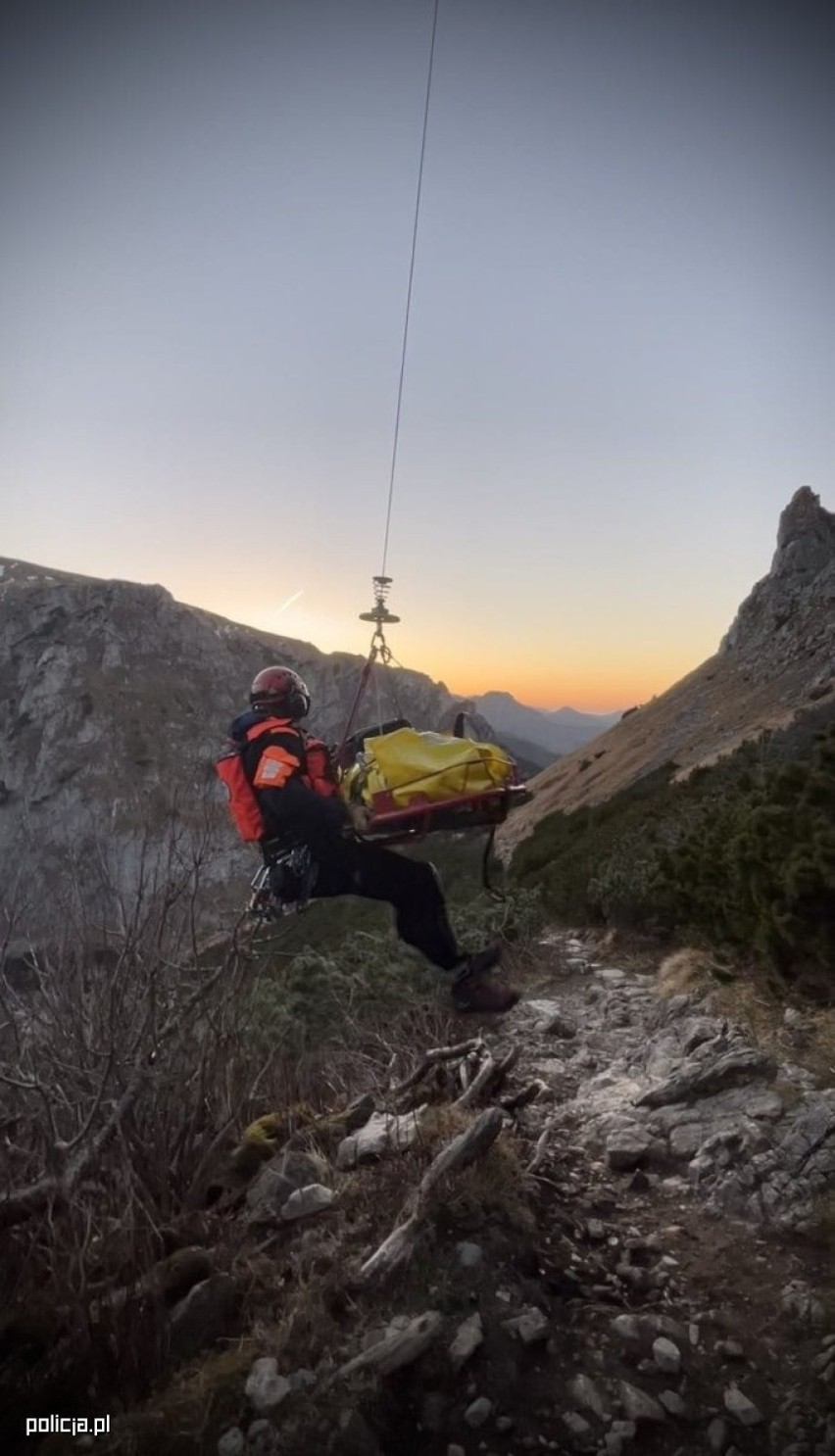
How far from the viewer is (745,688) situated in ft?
131

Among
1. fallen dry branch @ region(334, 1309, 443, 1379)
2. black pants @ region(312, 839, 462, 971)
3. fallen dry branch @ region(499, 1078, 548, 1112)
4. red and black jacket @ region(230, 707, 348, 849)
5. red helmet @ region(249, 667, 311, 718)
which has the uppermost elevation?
red helmet @ region(249, 667, 311, 718)

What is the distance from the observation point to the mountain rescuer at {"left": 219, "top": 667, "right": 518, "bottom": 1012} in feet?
17.0

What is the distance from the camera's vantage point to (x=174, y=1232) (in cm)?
464

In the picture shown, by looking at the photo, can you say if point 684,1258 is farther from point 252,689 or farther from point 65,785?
point 65,785

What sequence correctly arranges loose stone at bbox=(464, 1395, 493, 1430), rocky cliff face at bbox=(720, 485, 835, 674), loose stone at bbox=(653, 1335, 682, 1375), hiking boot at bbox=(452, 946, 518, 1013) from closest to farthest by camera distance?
loose stone at bbox=(464, 1395, 493, 1430)
loose stone at bbox=(653, 1335, 682, 1375)
hiking boot at bbox=(452, 946, 518, 1013)
rocky cliff face at bbox=(720, 485, 835, 674)

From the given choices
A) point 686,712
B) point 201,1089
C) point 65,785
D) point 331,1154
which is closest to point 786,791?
point 331,1154

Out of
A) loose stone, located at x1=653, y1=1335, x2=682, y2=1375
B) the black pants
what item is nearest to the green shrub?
the black pants

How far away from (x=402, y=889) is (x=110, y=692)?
109980 millimetres

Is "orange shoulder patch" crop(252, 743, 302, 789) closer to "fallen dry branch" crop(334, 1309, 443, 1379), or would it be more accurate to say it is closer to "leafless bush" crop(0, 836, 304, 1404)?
"leafless bush" crop(0, 836, 304, 1404)

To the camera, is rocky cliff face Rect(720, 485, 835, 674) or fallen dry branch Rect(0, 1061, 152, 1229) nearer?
fallen dry branch Rect(0, 1061, 152, 1229)

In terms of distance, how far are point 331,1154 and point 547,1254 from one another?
1724mm

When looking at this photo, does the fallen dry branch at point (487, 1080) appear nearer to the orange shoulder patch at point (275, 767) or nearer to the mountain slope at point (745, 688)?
the orange shoulder patch at point (275, 767)

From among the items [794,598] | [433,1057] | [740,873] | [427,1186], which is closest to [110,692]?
[794,598]

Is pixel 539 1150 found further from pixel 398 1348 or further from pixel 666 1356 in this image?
pixel 398 1348
